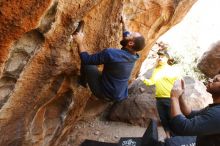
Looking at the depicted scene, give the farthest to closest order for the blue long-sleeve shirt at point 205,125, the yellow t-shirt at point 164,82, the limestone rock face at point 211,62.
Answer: the limestone rock face at point 211,62
the yellow t-shirt at point 164,82
the blue long-sleeve shirt at point 205,125

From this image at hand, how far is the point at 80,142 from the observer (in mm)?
7902

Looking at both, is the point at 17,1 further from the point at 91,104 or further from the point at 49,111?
the point at 91,104

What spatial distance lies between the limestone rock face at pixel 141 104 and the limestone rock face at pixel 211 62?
11.0 ft

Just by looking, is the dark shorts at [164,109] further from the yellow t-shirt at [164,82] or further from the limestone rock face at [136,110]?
the limestone rock face at [136,110]

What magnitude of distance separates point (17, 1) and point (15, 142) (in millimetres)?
2662

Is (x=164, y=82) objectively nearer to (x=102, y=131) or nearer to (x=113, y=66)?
(x=113, y=66)

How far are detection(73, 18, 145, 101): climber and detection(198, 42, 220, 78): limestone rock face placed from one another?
8577mm

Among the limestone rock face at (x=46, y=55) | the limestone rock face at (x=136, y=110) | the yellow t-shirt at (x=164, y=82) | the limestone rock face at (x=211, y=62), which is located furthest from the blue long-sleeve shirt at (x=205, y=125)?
the limestone rock face at (x=211, y=62)

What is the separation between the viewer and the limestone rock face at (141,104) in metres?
9.07

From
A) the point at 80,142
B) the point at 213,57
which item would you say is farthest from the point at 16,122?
the point at 213,57

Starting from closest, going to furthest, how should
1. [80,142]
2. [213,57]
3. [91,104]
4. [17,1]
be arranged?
[17,1] → [80,142] → [91,104] → [213,57]

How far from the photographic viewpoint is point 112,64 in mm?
4926

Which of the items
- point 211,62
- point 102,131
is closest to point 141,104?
point 102,131

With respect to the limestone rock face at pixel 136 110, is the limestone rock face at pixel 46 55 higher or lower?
higher
